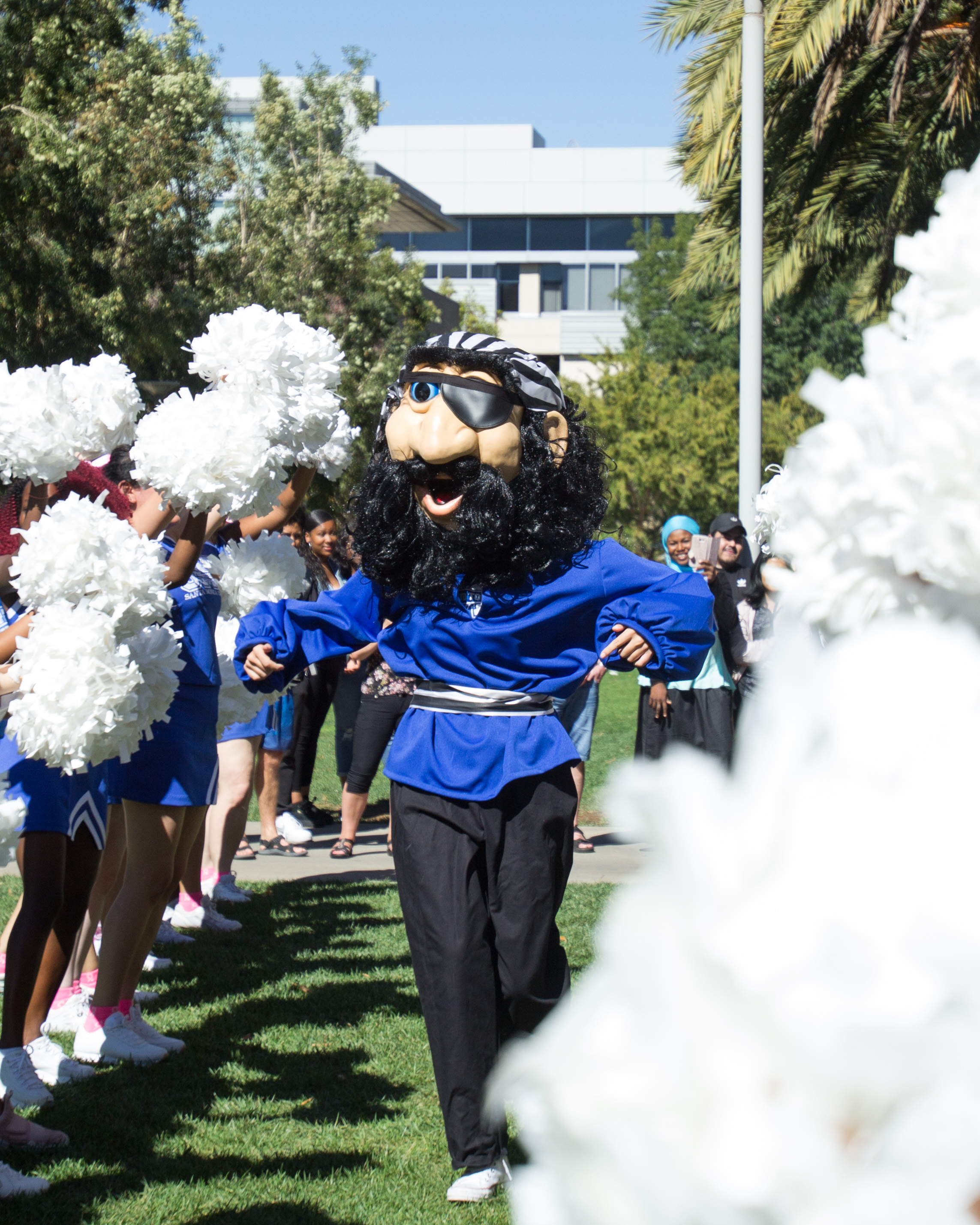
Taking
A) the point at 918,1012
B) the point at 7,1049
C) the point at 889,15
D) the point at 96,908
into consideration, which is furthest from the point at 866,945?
the point at 889,15

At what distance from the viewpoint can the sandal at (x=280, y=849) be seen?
8.35 metres

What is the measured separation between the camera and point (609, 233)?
193ft

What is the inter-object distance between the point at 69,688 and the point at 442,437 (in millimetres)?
1188

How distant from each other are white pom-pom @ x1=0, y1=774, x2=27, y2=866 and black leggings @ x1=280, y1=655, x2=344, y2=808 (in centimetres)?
616

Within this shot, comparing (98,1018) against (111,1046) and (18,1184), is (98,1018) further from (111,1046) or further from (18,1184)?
(18,1184)

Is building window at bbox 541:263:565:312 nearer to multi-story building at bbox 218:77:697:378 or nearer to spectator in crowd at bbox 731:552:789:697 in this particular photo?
multi-story building at bbox 218:77:697:378

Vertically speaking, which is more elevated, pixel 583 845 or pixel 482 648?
pixel 482 648

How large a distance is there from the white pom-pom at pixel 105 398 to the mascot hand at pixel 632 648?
173 cm

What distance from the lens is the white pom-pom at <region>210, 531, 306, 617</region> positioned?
4.80 meters

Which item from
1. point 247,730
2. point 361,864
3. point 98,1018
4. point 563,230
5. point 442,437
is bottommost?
point 361,864

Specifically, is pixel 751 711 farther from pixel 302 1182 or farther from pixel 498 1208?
pixel 302 1182

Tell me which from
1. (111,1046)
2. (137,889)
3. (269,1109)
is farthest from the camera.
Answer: (111,1046)

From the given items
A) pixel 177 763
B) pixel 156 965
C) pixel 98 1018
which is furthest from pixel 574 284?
pixel 98 1018

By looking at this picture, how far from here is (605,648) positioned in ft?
11.4
